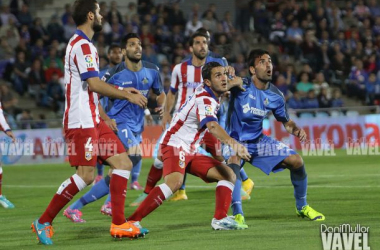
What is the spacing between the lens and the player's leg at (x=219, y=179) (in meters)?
8.82

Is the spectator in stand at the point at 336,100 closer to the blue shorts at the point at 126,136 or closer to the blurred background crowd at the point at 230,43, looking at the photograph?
the blurred background crowd at the point at 230,43

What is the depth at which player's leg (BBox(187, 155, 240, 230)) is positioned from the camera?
8.82 metres

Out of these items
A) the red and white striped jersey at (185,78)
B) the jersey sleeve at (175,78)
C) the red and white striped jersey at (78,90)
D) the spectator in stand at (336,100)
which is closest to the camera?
the red and white striped jersey at (78,90)

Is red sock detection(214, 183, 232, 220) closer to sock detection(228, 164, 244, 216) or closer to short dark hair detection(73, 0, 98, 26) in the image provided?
sock detection(228, 164, 244, 216)

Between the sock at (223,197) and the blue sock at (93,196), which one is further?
the blue sock at (93,196)

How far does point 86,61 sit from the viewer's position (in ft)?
26.6

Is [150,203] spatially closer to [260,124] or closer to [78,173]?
[78,173]

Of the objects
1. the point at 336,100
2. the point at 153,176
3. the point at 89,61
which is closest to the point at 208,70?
the point at 89,61

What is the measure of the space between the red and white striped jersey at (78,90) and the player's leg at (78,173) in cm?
10

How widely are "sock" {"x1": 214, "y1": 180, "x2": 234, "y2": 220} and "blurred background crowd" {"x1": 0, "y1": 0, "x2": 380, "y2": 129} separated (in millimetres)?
13638

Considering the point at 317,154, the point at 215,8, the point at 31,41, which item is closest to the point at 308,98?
the point at 317,154

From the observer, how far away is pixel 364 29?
28031mm

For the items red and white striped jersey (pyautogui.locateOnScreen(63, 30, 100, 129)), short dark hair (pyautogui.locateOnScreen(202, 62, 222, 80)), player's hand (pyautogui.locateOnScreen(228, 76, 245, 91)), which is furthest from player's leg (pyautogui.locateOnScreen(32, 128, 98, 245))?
player's hand (pyautogui.locateOnScreen(228, 76, 245, 91))

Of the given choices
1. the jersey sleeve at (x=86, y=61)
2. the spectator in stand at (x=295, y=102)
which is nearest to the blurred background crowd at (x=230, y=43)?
the spectator in stand at (x=295, y=102)
